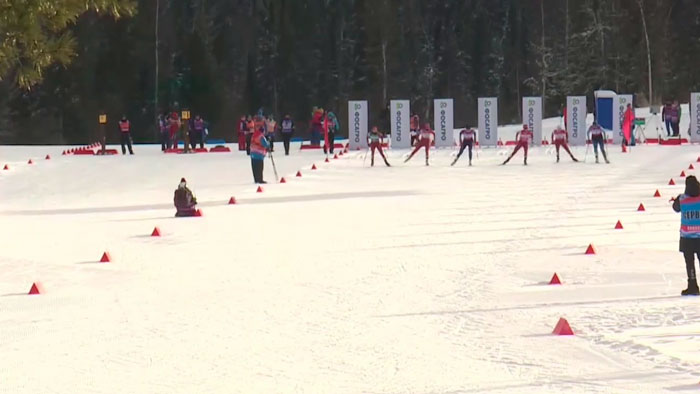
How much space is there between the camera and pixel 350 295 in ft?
37.0

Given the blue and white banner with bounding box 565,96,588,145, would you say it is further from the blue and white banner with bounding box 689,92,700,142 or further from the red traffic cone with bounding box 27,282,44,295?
the red traffic cone with bounding box 27,282,44,295

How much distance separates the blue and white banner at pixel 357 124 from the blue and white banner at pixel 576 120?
733 centimetres

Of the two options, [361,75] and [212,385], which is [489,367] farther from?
[361,75]

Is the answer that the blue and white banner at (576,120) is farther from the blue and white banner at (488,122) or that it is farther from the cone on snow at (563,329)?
the cone on snow at (563,329)

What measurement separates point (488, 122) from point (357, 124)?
4.70 metres

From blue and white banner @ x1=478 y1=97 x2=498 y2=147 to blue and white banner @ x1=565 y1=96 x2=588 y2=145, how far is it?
104 inches

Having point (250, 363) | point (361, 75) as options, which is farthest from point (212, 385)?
point (361, 75)

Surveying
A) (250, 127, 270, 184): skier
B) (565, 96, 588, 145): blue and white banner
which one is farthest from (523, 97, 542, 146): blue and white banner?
(250, 127, 270, 184): skier

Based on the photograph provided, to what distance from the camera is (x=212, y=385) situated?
770 cm

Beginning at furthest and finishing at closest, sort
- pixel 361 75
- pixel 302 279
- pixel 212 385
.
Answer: pixel 361 75 < pixel 302 279 < pixel 212 385

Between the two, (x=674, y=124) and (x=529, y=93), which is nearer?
(x=674, y=124)

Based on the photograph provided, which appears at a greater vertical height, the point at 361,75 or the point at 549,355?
the point at 361,75

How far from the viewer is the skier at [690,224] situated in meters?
10.7

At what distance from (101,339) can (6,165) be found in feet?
89.0
